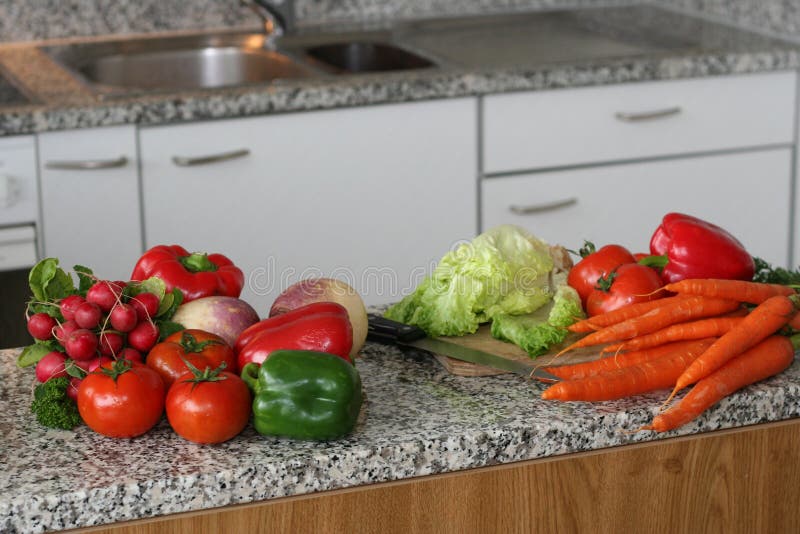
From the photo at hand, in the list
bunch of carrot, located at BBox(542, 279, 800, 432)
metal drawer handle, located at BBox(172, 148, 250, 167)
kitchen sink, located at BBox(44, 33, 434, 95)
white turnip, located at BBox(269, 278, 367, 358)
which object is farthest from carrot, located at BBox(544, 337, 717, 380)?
kitchen sink, located at BBox(44, 33, 434, 95)

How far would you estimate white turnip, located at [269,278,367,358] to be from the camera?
4.77 feet

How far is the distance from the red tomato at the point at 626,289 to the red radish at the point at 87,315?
0.61 meters

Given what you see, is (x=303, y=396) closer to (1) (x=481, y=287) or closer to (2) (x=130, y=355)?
(2) (x=130, y=355)

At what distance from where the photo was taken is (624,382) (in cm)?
138

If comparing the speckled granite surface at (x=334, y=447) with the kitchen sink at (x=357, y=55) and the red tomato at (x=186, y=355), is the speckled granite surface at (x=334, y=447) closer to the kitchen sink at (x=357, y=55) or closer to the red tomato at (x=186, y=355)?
the red tomato at (x=186, y=355)

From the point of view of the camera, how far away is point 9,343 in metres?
2.67

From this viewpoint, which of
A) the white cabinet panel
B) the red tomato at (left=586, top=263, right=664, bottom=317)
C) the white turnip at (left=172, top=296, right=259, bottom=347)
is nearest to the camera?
the white turnip at (left=172, top=296, right=259, bottom=347)

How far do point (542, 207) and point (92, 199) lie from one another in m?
1.06

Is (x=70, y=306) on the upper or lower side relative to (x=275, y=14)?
lower

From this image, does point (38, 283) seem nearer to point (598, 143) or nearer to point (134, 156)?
point (134, 156)

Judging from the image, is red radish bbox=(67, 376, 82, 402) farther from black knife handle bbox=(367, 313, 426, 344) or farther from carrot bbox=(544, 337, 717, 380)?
carrot bbox=(544, 337, 717, 380)

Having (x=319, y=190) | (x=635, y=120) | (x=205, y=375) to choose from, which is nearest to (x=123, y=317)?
(x=205, y=375)

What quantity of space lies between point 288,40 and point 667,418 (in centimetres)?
221

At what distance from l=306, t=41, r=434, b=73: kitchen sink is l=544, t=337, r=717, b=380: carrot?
1.94 meters
